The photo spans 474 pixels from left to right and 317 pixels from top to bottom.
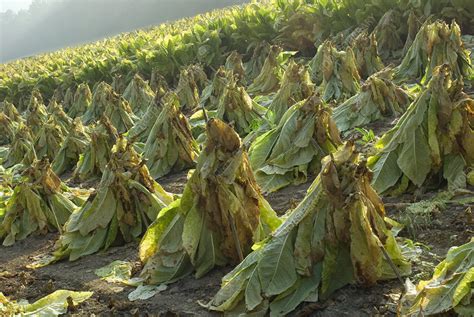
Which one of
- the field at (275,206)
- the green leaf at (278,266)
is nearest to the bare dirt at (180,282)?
the field at (275,206)

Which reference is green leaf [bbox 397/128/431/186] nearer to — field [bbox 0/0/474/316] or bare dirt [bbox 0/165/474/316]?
field [bbox 0/0/474/316]

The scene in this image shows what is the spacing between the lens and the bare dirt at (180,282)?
10.8ft

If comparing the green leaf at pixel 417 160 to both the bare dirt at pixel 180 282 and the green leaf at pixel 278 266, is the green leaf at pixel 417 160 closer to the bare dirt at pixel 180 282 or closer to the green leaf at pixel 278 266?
Result: the bare dirt at pixel 180 282

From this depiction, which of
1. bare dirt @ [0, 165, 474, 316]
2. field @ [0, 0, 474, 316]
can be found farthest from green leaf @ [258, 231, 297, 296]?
bare dirt @ [0, 165, 474, 316]

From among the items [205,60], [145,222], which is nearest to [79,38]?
[205,60]

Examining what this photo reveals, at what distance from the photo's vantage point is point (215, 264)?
13.7 ft

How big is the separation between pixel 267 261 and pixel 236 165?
71 cm

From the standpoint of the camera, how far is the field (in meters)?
3.36

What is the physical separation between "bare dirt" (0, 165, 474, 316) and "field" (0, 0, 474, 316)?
12 mm

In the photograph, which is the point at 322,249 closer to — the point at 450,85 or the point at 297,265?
the point at 297,265

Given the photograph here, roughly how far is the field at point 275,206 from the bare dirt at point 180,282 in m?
0.01

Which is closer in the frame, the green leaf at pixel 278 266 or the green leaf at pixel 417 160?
the green leaf at pixel 278 266

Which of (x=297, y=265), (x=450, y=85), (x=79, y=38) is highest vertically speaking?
(x=79, y=38)

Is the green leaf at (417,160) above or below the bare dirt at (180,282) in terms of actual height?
above
